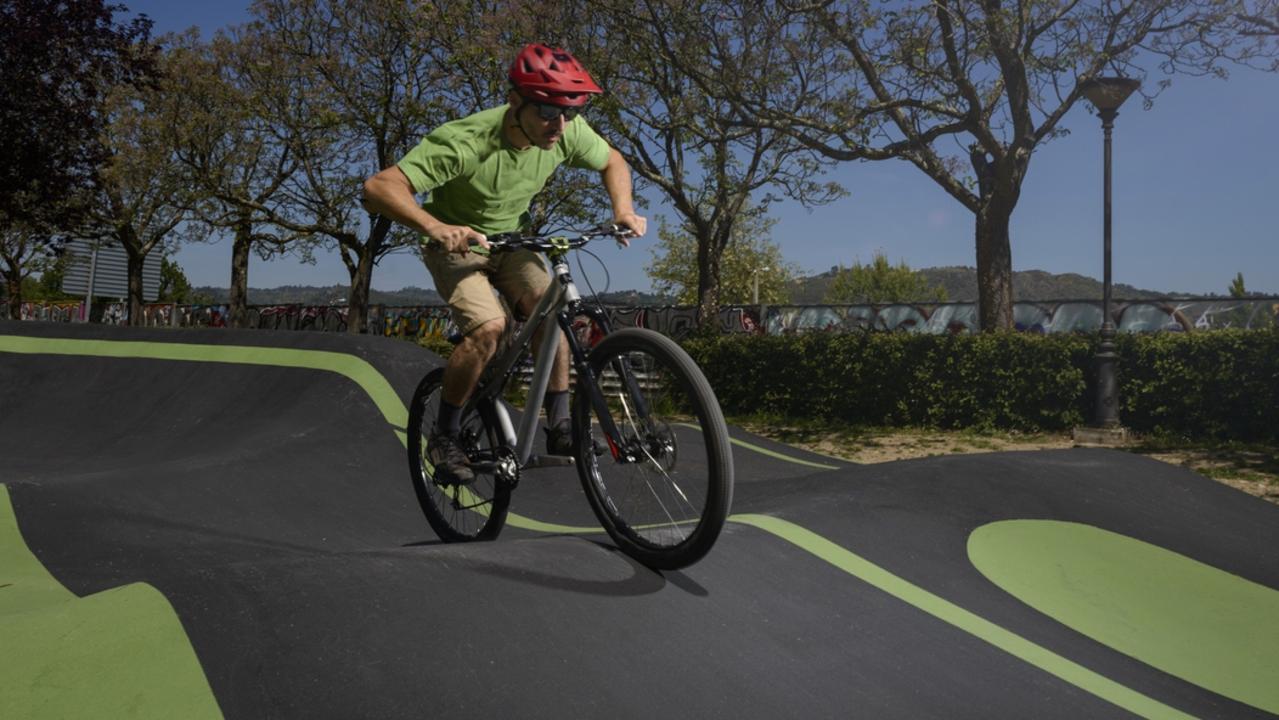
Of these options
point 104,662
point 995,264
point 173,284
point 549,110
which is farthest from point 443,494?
point 173,284

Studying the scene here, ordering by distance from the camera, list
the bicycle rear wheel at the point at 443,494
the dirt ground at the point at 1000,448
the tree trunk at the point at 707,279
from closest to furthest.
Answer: the bicycle rear wheel at the point at 443,494 < the dirt ground at the point at 1000,448 < the tree trunk at the point at 707,279

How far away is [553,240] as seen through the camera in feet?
11.9

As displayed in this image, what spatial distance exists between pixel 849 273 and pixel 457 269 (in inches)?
4148

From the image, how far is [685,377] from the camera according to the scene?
10.5ft

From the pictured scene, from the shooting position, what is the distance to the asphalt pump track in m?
2.69

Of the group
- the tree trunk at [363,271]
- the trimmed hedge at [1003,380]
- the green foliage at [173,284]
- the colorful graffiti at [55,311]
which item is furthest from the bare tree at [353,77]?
the green foliage at [173,284]

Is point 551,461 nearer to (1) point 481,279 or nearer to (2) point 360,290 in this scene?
(1) point 481,279

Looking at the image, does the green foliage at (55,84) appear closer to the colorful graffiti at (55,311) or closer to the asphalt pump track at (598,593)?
the asphalt pump track at (598,593)

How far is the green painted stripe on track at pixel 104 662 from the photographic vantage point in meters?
2.39

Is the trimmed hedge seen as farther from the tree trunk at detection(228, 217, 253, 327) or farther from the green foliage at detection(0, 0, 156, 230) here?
the tree trunk at detection(228, 217, 253, 327)

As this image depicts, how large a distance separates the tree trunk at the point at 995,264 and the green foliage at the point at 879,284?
84109 mm

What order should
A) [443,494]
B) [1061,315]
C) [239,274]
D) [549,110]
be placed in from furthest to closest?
[239,274], [1061,315], [443,494], [549,110]

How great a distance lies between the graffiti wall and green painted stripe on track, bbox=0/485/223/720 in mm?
12803

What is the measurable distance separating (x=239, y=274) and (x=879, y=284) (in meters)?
80.3
